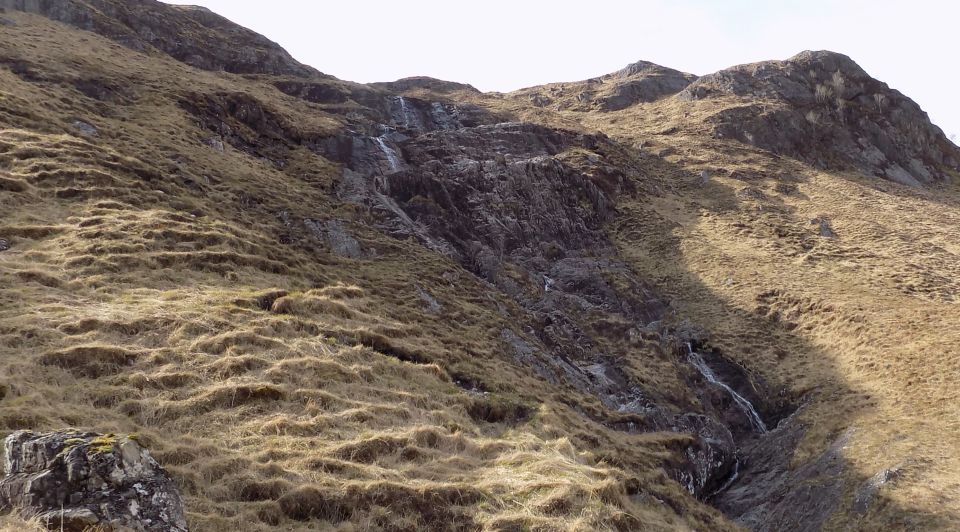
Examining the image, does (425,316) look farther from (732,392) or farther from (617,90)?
(617,90)

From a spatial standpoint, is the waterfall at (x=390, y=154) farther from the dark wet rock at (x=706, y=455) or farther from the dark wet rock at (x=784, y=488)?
the dark wet rock at (x=784, y=488)

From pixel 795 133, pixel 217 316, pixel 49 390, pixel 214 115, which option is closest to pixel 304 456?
pixel 49 390

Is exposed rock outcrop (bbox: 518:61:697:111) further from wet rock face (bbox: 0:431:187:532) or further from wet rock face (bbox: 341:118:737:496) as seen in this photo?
wet rock face (bbox: 0:431:187:532)

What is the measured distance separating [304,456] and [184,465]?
2301 mm

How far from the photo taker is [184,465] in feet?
38.8

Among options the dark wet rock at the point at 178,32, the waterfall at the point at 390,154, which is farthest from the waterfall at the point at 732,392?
the dark wet rock at the point at 178,32

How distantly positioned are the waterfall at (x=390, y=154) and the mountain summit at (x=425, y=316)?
169mm

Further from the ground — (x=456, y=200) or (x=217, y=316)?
(x=456, y=200)

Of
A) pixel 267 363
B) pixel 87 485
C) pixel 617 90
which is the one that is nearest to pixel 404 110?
pixel 617 90

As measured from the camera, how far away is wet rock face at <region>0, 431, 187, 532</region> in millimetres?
8031

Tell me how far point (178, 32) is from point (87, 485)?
6679 cm

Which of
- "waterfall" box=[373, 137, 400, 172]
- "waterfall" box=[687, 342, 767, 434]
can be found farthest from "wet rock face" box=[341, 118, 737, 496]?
"waterfall" box=[687, 342, 767, 434]

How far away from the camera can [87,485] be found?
830 centimetres

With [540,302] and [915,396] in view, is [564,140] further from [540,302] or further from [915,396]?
[915,396]
